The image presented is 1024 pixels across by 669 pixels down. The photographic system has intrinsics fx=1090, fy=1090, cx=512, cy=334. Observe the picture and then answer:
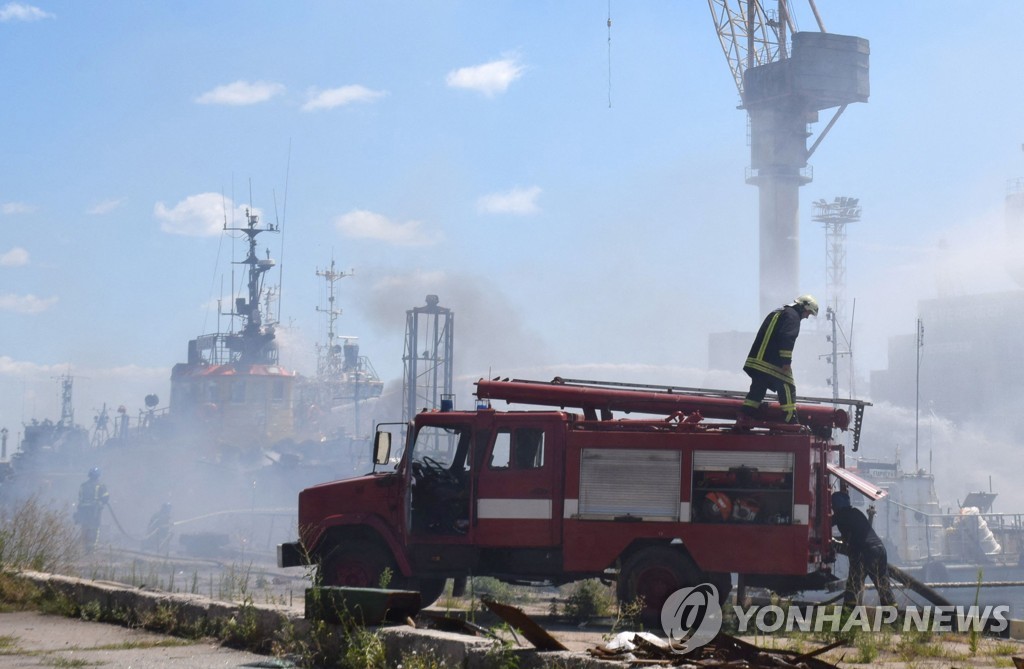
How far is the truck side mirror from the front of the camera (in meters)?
11.4

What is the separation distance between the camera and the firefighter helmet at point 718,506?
34.7 feet

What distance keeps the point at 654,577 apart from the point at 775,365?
2562mm

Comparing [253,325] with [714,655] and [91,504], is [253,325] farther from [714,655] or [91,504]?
[714,655]

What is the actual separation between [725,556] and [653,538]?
706 mm

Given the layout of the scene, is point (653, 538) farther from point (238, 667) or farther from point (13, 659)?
point (13, 659)

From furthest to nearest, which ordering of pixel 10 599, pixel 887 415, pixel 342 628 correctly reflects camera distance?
pixel 887 415 → pixel 10 599 → pixel 342 628

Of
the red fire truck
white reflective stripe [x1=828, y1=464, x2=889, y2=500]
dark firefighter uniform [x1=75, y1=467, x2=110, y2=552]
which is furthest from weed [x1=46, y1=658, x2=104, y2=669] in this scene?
dark firefighter uniform [x1=75, y1=467, x2=110, y2=552]

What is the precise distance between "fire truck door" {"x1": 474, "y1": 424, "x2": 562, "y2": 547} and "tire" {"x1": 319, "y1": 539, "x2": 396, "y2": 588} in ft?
3.50

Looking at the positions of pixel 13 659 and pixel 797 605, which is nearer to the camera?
pixel 13 659

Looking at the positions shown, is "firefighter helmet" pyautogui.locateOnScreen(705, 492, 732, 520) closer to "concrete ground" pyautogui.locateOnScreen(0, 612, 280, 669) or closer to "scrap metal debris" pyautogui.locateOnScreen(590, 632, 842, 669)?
"scrap metal debris" pyautogui.locateOnScreen(590, 632, 842, 669)

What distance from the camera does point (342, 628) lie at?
732cm

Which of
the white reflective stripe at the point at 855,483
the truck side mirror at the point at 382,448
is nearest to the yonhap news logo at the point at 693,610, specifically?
the white reflective stripe at the point at 855,483

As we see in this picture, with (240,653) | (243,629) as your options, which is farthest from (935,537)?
(240,653)

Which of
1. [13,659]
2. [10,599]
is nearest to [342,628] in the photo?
[13,659]
